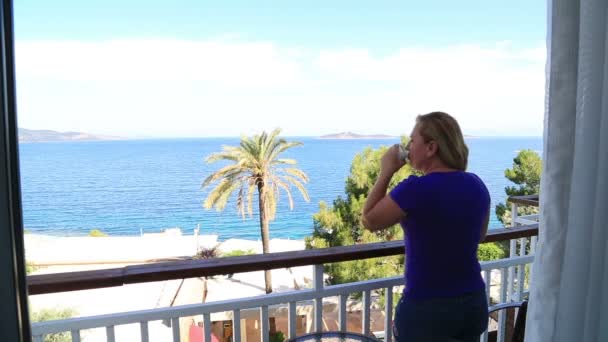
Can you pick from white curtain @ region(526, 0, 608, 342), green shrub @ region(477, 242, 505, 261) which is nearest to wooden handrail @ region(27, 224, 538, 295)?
white curtain @ region(526, 0, 608, 342)

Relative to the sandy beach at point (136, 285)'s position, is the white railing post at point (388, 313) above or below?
above

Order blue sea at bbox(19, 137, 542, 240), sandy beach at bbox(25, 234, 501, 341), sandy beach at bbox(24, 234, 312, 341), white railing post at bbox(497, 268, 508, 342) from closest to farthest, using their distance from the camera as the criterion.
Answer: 1. white railing post at bbox(497, 268, 508, 342)
2. sandy beach at bbox(25, 234, 501, 341)
3. sandy beach at bbox(24, 234, 312, 341)
4. blue sea at bbox(19, 137, 542, 240)

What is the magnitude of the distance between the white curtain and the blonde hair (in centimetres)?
44

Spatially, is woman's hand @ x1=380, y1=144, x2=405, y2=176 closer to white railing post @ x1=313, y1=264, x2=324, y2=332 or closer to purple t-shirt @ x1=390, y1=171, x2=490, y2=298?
purple t-shirt @ x1=390, y1=171, x2=490, y2=298

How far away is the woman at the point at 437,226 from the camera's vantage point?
1.12 metres

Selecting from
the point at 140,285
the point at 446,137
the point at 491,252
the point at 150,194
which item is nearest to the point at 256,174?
the point at 140,285

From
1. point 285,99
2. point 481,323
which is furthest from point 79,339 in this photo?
point 285,99

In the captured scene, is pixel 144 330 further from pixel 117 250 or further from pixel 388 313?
pixel 117 250

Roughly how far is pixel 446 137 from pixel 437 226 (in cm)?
26

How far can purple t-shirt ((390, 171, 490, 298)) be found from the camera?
3.66 feet

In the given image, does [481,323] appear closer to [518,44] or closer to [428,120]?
[428,120]

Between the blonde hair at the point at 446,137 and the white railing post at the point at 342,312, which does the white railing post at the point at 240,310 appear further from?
the blonde hair at the point at 446,137

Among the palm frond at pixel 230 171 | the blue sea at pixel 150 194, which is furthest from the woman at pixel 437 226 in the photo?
the blue sea at pixel 150 194

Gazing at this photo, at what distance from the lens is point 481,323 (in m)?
1.28
